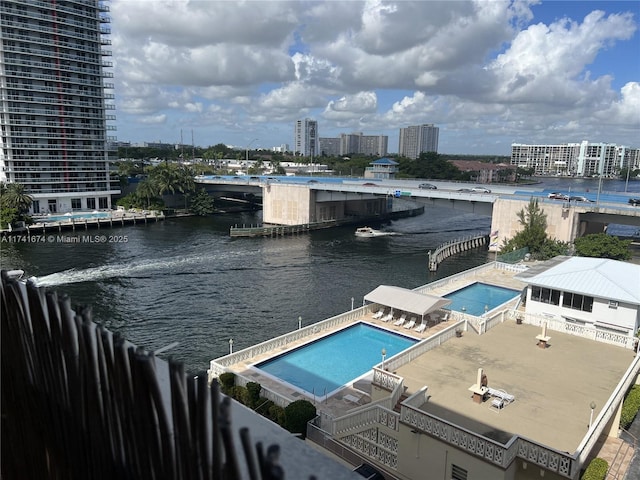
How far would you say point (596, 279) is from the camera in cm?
2400

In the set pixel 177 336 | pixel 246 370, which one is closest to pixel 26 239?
pixel 177 336

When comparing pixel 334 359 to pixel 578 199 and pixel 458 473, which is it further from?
pixel 578 199

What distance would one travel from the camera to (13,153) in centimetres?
7144

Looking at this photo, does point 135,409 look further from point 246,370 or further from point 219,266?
point 219,266

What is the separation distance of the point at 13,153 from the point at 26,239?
70.5 ft

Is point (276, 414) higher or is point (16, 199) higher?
point (16, 199)

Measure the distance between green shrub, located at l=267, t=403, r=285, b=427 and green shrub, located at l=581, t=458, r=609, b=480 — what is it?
30.5ft

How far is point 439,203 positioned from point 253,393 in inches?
2232

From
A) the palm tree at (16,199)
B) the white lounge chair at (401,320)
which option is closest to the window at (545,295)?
the white lounge chair at (401,320)

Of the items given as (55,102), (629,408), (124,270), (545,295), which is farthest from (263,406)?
(55,102)

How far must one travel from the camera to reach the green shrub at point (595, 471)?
13141mm

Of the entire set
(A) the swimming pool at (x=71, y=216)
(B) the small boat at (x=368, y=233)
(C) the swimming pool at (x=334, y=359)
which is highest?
(A) the swimming pool at (x=71, y=216)

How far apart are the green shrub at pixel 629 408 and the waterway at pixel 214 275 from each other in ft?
61.3

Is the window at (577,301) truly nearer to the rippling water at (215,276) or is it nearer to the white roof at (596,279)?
the white roof at (596,279)
